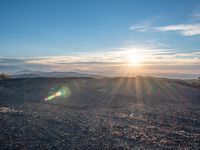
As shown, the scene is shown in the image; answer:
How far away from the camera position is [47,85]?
34156mm

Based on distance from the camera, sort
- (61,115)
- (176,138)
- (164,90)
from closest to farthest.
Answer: (176,138) < (61,115) < (164,90)

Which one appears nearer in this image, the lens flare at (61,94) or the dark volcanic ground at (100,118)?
the dark volcanic ground at (100,118)

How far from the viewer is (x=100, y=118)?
17641 mm

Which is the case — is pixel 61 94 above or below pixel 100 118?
above

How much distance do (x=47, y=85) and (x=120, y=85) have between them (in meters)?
8.11

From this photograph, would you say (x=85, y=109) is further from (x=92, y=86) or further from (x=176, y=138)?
(x=92, y=86)

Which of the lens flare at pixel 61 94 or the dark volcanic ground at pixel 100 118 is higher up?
the lens flare at pixel 61 94

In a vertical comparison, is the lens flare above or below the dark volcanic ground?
above

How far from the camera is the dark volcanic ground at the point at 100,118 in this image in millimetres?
12273

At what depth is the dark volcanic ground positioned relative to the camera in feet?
40.3

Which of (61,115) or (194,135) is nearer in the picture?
(194,135)

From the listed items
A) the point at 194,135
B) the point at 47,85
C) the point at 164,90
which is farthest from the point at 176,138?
the point at 47,85

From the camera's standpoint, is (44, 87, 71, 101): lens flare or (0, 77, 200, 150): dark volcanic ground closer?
(0, 77, 200, 150): dark volcanic ground

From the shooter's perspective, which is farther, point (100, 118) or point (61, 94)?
point (61, 94)
